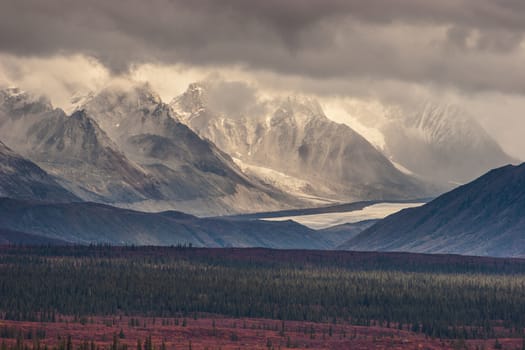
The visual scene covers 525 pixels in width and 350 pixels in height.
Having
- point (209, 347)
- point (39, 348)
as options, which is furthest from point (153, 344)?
point (39, 348)

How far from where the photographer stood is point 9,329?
198500 millimetres

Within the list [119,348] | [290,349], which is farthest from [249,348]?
[119,348]

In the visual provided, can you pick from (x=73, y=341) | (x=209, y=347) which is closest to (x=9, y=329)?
(x=73, y=341)

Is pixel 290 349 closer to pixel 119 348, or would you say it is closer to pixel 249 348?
pixel 249 348

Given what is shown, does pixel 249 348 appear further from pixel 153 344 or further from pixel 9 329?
pixel 9 329

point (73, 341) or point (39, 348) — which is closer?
point (39, 348)

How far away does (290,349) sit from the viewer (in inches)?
7820

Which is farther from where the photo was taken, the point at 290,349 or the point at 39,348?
the point at 290,349

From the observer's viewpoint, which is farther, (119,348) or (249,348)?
(249,348)

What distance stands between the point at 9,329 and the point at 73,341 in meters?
10.2

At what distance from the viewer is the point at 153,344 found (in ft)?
634

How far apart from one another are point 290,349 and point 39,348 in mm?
37519

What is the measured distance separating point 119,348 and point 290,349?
2473cm

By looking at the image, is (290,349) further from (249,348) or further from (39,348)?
(39,348)
